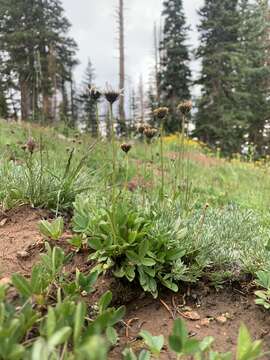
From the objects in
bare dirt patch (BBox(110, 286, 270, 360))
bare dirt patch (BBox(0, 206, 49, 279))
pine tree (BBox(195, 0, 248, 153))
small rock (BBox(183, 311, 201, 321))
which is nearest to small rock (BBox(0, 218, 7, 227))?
bare dirt patch (BBox(0, 206, 49, 279))

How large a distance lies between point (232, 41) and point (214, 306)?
835 inches

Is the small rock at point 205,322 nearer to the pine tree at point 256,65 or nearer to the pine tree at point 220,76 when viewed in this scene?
the pine tree at point 220,76

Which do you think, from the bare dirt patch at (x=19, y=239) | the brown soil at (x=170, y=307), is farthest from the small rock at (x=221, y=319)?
the bare dirt patch at (x=19, y=239)

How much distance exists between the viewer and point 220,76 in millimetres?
20297

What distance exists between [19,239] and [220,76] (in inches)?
780

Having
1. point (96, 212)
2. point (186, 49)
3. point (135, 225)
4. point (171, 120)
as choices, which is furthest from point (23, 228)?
point (186, 49)

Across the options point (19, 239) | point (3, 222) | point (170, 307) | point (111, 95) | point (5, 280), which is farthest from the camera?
point (3, 222)

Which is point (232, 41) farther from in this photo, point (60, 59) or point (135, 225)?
point (135, 225)

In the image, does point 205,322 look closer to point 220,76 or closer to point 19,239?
point 19,239

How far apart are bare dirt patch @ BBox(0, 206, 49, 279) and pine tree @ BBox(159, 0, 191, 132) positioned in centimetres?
2082

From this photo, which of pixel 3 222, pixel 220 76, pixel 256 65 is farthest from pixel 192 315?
pixel 256 65

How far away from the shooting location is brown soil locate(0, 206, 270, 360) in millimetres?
1673

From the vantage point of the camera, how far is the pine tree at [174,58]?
77.1 feet

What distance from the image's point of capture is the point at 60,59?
22.1 meters
